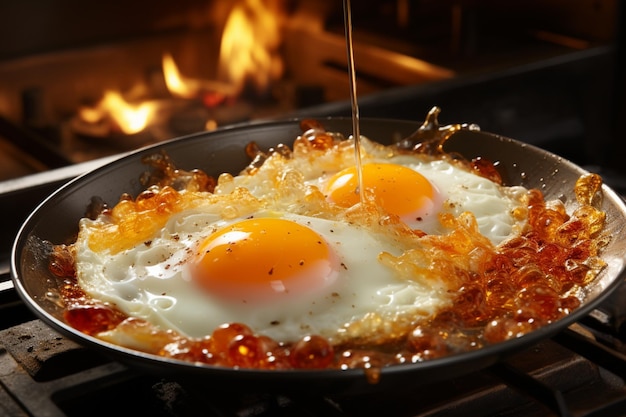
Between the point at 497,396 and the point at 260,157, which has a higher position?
the point at 260,157

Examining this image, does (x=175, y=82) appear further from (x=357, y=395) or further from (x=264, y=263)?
(x=357, y=395)

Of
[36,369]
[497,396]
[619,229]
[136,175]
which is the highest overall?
[619,229]

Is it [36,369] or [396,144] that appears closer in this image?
[36,369]

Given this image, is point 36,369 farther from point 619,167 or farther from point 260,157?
point 619,167

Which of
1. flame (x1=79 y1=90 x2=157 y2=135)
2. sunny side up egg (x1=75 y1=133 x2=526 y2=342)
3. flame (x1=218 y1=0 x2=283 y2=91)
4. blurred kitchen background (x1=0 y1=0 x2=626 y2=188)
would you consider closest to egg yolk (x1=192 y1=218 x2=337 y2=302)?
sunny side up egg (x1=75 y1=133 x2=526 y2=342)

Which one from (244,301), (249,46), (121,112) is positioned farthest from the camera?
(249,46)

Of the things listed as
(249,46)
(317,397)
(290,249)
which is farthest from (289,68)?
(317,397)

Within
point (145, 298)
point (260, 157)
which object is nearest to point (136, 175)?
point (260, 157)
